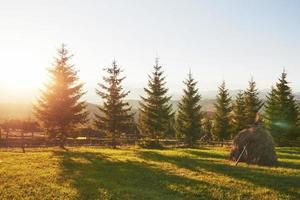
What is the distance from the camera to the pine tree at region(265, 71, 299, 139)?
6090 centimetres

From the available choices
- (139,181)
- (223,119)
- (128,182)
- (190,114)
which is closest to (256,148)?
(139,181)

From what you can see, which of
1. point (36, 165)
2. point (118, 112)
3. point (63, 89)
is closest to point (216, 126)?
point (118, 112)

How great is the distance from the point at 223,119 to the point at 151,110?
17683 millimetres

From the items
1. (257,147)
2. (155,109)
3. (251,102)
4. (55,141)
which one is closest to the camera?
(257,147)

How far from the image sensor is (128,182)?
67.5ft

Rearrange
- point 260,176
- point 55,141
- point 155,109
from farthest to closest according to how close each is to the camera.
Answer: point 155,109, point 55,141, point 260,176

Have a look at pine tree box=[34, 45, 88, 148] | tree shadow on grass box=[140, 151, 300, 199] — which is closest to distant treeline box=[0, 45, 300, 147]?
pine tree box=[34, 45, 88, 148]

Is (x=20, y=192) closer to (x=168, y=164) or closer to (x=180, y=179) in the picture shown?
(x=180, y=179)

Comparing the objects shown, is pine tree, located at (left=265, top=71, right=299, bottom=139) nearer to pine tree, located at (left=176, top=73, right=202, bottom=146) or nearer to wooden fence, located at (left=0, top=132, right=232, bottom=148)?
wooden fence, located at (left=0, top=132, right=232, bottom=148)


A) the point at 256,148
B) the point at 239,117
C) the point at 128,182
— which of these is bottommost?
the point at 128,182

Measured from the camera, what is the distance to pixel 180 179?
21219 millimetres

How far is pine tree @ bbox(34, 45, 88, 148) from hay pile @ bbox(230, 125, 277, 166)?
19.8 metres

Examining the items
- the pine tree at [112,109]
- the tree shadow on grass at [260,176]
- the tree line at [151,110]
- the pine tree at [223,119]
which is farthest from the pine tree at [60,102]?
the pine tree at [223,119]

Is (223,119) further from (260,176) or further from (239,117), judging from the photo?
(260,176)
